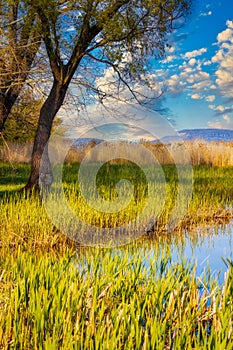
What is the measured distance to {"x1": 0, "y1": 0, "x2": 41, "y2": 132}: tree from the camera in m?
10.2

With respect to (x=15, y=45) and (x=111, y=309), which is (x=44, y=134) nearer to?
(x=15, y=45)

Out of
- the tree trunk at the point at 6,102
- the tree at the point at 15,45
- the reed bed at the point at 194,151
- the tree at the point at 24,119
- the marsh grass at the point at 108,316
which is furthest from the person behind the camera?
the reed bed at the point at 194,151

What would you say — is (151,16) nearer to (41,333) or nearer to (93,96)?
(93,96)

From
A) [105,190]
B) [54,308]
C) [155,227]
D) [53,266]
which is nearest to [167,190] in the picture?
[105,190]

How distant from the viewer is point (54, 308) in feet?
10.8

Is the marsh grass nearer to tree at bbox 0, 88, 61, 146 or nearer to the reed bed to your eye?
tree at bbox 0, 88, 61, 146

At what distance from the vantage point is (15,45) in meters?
10.6

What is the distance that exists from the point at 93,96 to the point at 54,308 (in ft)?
33.1

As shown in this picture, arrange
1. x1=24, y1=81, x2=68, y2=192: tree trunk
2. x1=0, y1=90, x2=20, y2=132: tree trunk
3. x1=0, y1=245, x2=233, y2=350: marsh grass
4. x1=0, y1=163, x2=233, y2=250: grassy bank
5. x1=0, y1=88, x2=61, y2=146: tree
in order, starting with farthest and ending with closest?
x1=0, y1=88, x2=61, y2=146: tree < x1=0, y1=90, x2=20, y2=132: tree trunk < x1=24, y1=81, x2=68, y2=192: tree trunk < x1=0, y1=163, x2=233, y2=250: grassy bank < x1=0, y1=245, x2=233, y2=350: marsh grass

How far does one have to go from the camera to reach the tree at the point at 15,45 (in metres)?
10.2

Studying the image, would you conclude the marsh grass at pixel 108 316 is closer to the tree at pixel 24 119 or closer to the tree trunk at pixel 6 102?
the tree trunk at pixel 6 102

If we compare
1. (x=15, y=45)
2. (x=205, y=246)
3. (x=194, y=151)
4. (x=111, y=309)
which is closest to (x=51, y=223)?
(x=205, y=246)

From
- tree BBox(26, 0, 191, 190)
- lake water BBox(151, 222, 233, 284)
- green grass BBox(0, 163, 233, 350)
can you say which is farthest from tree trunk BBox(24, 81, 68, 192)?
green grass BBox(0, 163, 233, 350)

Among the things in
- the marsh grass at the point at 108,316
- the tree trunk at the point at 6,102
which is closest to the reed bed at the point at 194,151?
the tree trunk at the point at 6,102
